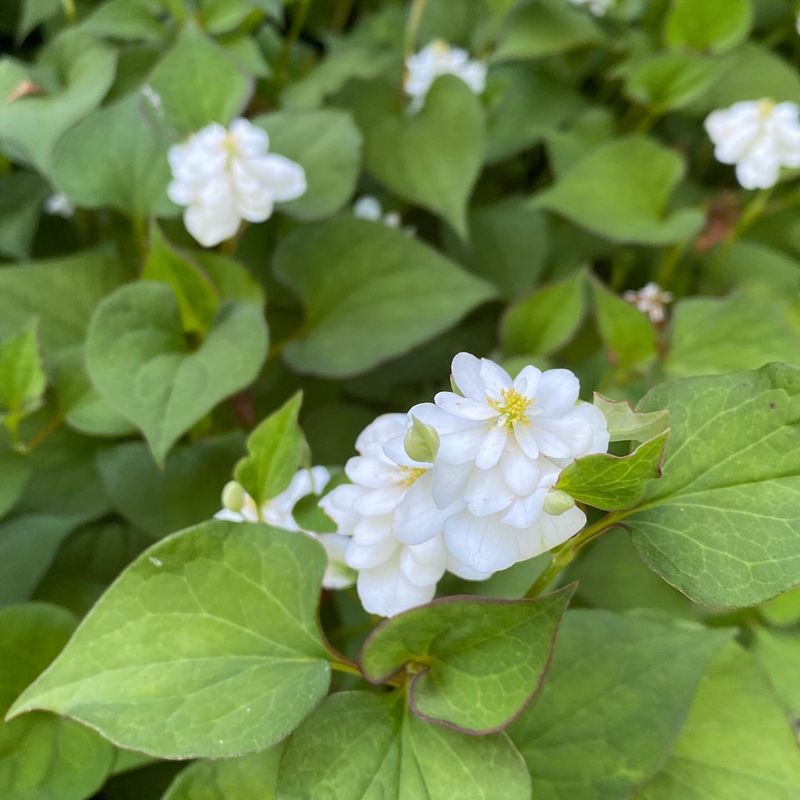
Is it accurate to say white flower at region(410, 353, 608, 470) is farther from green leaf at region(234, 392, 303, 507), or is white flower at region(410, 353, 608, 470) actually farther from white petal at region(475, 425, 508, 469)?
green leaf at region(234, 392, 303, 507)

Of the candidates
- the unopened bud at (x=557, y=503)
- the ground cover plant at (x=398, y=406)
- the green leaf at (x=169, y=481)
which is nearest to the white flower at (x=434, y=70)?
the ground cover plant at (x=398, y=406)

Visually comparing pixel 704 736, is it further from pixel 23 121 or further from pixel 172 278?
pixel 23 121

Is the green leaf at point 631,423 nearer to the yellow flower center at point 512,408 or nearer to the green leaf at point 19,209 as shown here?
the yellow flower center at point 512,408

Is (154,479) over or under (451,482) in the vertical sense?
under

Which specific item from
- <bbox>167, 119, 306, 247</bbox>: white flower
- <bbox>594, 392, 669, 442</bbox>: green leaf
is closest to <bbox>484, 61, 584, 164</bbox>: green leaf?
<bbox>167, 119, 306, 247</bbox>: white flower

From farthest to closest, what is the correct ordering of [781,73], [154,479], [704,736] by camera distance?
[781,73] < [154,479] < [704,736]

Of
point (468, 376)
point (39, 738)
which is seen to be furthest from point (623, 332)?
point (39, 738)

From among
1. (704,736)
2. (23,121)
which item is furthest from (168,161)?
(704,736)

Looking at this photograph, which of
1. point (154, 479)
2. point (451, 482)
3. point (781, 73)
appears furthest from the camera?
point (781, 73)
